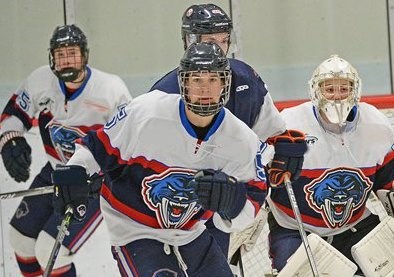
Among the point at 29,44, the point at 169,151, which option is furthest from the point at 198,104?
the point at 29,44

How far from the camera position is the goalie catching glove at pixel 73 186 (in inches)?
122

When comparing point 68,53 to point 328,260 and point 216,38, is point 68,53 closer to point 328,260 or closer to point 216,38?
point 216,38

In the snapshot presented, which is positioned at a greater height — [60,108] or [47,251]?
[60,108]

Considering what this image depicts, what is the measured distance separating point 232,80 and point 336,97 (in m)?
0.52

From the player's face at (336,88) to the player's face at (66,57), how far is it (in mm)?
1013

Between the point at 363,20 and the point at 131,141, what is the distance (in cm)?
281

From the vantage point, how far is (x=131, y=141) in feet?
10.3

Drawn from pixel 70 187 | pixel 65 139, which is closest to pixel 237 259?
pixel 65 139

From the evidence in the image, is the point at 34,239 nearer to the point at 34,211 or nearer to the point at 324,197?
the point at 34,211

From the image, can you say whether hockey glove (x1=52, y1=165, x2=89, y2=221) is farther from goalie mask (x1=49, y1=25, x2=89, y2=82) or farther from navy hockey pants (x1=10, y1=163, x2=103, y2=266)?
goalie mask (x1=49, y1=25, x2=89, y2=82)

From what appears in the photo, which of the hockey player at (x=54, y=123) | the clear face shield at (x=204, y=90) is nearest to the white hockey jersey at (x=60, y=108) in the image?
the hockey player at (x=54, y=123)

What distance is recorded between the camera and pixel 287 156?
3748mm

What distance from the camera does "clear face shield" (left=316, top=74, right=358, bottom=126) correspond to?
3902 millimetres

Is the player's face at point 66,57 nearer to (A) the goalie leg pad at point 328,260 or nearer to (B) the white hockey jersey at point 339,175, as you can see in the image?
(B) the white hockey jersey at point 339,175
